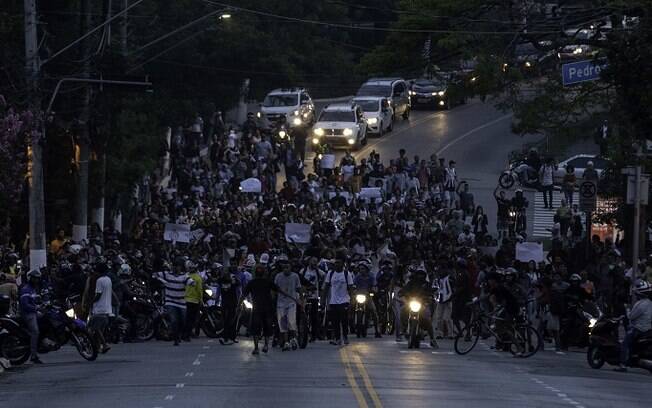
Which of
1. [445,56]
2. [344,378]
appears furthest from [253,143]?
[344,378]

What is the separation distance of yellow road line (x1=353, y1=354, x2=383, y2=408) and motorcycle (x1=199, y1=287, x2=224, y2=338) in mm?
6055

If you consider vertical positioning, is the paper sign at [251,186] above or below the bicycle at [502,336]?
above

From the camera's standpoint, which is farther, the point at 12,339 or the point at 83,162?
the point at 83,162

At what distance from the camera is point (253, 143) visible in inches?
2283

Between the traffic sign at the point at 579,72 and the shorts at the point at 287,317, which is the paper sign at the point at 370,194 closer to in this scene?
the traffic sign at the point at 579,72

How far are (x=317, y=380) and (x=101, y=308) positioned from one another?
6.95 metres

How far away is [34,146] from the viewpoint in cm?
3466

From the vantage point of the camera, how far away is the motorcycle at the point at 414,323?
30.3 meters

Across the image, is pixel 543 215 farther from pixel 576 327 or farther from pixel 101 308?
pixel 101 308

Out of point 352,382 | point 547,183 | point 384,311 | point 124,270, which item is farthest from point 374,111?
point 352,382

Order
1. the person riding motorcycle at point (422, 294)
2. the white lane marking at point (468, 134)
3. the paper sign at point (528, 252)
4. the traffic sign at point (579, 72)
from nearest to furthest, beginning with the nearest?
the person riding motorcycle at point (422, 294) → the traffic sign at point (579, 72) → the paper sign at point (528, 252) → the white lane marking at point (468, 134)

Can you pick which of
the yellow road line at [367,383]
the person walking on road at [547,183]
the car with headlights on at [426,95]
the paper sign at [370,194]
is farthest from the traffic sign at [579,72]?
the car with headlights on at [426,95]

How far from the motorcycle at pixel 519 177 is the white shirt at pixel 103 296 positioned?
28.3m

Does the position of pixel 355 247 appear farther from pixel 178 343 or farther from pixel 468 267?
pixel 178 343
